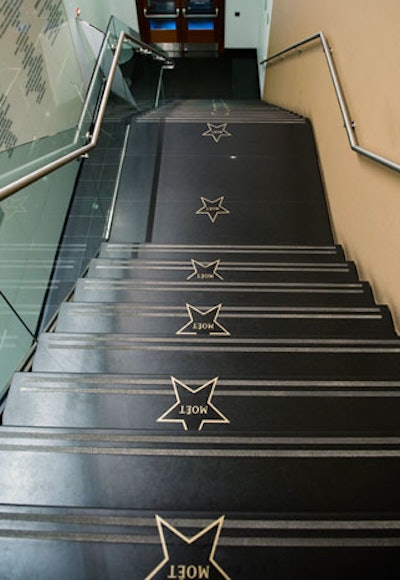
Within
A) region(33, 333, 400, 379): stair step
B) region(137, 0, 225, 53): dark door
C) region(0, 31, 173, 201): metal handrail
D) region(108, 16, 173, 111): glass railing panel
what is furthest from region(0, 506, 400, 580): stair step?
region(137, 0, 225, 53): dark door

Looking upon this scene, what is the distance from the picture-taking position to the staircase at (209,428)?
1.15 m

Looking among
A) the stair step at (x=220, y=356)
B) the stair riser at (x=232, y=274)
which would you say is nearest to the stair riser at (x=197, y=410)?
the stair step at (x=220, y=356)

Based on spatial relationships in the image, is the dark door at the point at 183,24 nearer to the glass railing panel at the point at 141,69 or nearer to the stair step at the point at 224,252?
the glass railing panel at the point at 141,69

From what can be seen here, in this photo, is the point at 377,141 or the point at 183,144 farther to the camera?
the point at 183,144

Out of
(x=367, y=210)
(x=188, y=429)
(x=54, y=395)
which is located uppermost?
A: (x=367, y=210)

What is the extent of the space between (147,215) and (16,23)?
2.34 metres

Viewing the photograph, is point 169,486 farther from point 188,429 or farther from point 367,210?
point 367,210

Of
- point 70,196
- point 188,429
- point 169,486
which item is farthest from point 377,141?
point 70,196

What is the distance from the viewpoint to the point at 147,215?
3.50 m

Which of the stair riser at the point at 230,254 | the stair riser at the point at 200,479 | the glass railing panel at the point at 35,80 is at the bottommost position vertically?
the stair riser at the point at 200,479

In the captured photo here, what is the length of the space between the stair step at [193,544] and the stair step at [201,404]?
36 cm

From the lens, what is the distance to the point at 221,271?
2.77 metres

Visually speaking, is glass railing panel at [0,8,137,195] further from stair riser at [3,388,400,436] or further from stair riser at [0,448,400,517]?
stair riser at [0,448,400,517]

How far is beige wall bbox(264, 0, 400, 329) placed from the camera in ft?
6.88
